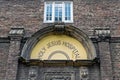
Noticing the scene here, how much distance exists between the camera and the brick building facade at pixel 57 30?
1205cm

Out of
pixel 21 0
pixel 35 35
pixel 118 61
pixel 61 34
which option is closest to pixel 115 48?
pixel 118 61

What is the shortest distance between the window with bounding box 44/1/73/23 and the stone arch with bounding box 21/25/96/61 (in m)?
0.76

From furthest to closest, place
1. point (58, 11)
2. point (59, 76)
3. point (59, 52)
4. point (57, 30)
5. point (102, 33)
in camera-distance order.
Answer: point (58, 11) → point (57, 30) → point (102, 33) → point (59, 52) → point (59, 76)

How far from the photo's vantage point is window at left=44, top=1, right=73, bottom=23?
13.7m

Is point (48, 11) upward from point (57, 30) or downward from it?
upward

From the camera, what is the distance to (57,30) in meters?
13.1

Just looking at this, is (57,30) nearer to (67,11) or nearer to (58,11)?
(58,11)

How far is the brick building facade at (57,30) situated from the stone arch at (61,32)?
9cm

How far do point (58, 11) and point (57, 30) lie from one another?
4.37 ft

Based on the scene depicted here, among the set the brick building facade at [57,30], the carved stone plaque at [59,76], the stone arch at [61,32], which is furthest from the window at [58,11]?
the carved stone plaque at [59,76]

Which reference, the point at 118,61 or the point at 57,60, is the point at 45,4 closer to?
the point at 57,60

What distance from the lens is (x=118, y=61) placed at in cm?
1233

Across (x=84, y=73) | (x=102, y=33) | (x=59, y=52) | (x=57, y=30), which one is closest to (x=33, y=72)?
(x=59, y=52)

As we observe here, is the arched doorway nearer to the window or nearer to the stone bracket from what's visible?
the stone bracket
